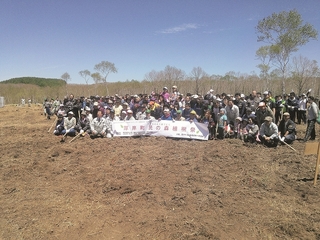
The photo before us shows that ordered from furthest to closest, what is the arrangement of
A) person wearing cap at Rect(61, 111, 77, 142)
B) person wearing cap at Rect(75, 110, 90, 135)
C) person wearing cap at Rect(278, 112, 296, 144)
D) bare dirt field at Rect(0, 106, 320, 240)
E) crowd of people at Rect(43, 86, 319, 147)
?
person wearing cap at Rect(61, 111, 77, 142) < person wearing cap at Rect(75, 110, 90, 135) < crowd of people at Rect(43, 86, 319, 147) < person wearing cap at Rect(278, 112, 296, 144) < bare dirt field at Rect(0, 106, 320, 240)

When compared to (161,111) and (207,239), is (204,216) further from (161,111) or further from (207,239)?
(161,111)

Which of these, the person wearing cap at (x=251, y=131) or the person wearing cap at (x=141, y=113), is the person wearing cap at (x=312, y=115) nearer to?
the person wearing cap at (x=251, y=131)

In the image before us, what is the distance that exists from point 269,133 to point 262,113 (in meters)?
1.00

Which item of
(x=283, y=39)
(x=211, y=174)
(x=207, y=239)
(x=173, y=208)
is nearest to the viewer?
(x=207, y=239)

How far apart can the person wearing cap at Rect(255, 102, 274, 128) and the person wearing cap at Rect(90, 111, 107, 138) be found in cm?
624

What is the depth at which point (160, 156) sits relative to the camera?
24.5ft

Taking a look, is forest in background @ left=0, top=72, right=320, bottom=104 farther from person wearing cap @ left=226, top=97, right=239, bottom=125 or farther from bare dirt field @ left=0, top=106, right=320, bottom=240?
bare dirt field @ left=0, top=106, right=320, bottom=240

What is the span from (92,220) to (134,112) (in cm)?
710

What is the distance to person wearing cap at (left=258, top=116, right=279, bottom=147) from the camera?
847 cm

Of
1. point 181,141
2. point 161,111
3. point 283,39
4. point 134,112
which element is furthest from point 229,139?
A: point 283,39

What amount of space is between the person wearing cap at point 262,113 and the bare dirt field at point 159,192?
4.49ft

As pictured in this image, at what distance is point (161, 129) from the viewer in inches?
385

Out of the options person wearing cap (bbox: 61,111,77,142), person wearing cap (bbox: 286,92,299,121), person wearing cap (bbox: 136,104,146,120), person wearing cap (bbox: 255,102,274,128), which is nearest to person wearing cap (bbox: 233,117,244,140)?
person wearing cap (bbox: 255,102,274,128)

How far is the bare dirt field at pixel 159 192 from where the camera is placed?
4.18 m
